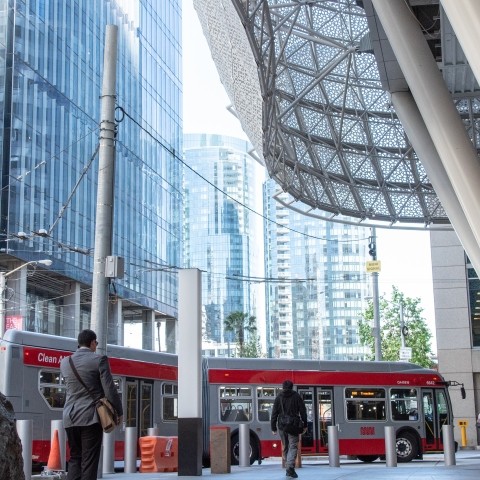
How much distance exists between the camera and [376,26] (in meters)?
17.0

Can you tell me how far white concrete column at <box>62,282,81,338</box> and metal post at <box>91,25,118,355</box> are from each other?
37292mm

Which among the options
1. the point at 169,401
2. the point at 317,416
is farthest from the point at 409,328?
the point at 169,401

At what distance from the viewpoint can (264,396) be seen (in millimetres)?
25609

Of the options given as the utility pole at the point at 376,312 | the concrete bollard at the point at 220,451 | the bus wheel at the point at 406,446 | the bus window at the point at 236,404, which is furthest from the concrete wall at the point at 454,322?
the concrete bollard at the point at 220,451

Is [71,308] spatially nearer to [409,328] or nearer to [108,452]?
[409,328]

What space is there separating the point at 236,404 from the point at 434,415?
22.7 feet

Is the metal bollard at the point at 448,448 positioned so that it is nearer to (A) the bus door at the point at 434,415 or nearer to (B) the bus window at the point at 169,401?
(A) the bus door at the point at 434,415

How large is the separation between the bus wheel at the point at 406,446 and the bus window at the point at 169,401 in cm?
732

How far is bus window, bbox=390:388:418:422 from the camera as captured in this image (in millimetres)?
27427

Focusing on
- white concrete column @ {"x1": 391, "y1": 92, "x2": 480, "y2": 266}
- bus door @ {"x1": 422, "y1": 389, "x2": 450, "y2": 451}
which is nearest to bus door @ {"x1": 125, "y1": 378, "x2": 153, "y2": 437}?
bus door @ {"x1": 422, "y1": 389, "x2": 450, "y2": 451}

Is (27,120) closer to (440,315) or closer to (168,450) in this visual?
(440,315)

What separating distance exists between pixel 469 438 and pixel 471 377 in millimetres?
2889

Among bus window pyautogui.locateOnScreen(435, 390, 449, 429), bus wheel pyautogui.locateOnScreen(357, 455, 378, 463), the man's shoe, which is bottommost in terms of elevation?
bus wheel pyautogui.locateOnScreen(357, 455, 378, 463)

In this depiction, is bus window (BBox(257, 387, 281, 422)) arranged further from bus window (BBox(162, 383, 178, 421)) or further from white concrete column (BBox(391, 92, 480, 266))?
white concrete column (BBox(391, 92, 480, 266))
